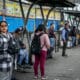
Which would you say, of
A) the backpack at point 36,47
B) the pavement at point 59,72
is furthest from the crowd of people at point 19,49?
the pavement at point 59,72

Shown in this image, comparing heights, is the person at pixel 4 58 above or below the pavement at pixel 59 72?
above

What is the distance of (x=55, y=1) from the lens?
15.5m

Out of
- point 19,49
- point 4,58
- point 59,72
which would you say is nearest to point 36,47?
point 19,49

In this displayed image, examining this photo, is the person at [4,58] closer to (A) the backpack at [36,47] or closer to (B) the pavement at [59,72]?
(A) the backpack at [36,47]

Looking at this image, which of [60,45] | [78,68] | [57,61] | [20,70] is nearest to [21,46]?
[20,70]

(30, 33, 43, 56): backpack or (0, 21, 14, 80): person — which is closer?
(0, 21, 14, 80): person

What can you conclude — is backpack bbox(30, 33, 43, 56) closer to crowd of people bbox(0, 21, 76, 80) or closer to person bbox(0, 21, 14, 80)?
crowd of people bbox(0, 21, 76, 80)

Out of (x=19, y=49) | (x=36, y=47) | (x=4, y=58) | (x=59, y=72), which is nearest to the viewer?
(x=4, y=58)

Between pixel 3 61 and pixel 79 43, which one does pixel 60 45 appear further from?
pixel 3 61

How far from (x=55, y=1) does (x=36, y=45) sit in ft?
15.1

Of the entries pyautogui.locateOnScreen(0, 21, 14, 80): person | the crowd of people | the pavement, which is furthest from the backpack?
pyautogui.locateOnScreen(0, 21, 14, 80): person

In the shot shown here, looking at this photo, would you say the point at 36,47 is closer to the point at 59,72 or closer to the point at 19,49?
the point at 19,49

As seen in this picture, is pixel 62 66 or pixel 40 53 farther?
pixel 62 66

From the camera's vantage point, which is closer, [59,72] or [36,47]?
[36,47]
